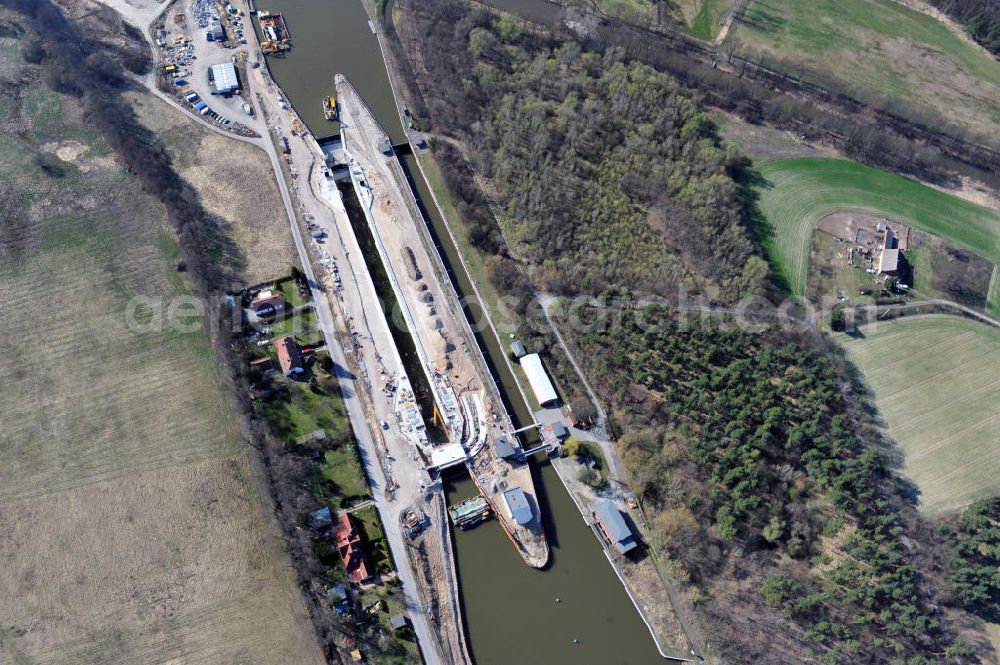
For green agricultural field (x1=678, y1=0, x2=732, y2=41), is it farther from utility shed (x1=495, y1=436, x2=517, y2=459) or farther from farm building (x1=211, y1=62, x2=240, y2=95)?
utility shed (x1=495, y1=436, x2=517, y2=459)

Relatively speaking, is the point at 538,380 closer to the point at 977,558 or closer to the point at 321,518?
the point at 321,518

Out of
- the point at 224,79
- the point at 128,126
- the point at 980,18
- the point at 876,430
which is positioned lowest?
the point at 876,430

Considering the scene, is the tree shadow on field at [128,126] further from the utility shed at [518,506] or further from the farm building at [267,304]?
the utility shed at [518,506]

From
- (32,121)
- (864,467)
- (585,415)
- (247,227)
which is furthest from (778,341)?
(32,121)

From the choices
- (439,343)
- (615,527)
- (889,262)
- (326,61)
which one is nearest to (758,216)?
(889,262)

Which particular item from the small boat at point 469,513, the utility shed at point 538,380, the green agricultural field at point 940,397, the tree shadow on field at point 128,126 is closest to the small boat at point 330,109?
the tree shadow on field at point 128,126

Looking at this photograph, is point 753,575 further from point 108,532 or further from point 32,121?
point 32,121
